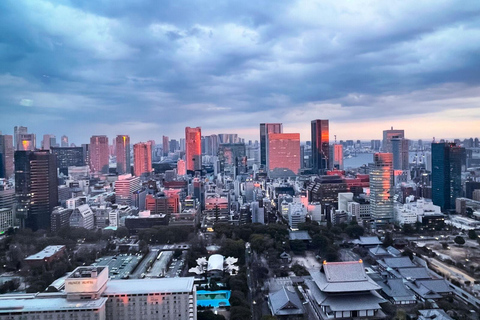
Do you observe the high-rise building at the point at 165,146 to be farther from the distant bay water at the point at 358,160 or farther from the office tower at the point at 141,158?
the distant bay water at the point at 358,160

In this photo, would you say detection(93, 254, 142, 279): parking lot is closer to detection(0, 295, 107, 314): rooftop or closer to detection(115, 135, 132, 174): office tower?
detection(0, 295, 107, 314): rooftop

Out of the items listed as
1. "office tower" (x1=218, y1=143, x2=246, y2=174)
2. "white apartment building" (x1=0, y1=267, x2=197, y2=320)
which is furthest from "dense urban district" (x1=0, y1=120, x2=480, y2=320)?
"office tower" (x1=218, y1=143, x2=246, y2=174)

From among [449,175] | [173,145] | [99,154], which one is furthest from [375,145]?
[99,154]

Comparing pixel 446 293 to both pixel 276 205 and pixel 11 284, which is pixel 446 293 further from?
pixel 276 205

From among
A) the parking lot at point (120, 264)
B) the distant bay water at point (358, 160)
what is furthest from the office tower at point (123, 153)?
the distant bay water at point (358, 160)

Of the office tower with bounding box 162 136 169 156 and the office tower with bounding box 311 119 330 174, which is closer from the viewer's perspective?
the office tower with bounding box 311 119 330 174

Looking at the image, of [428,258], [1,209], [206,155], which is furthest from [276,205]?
[206,155]

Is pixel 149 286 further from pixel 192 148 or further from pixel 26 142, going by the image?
pixel 192 148
